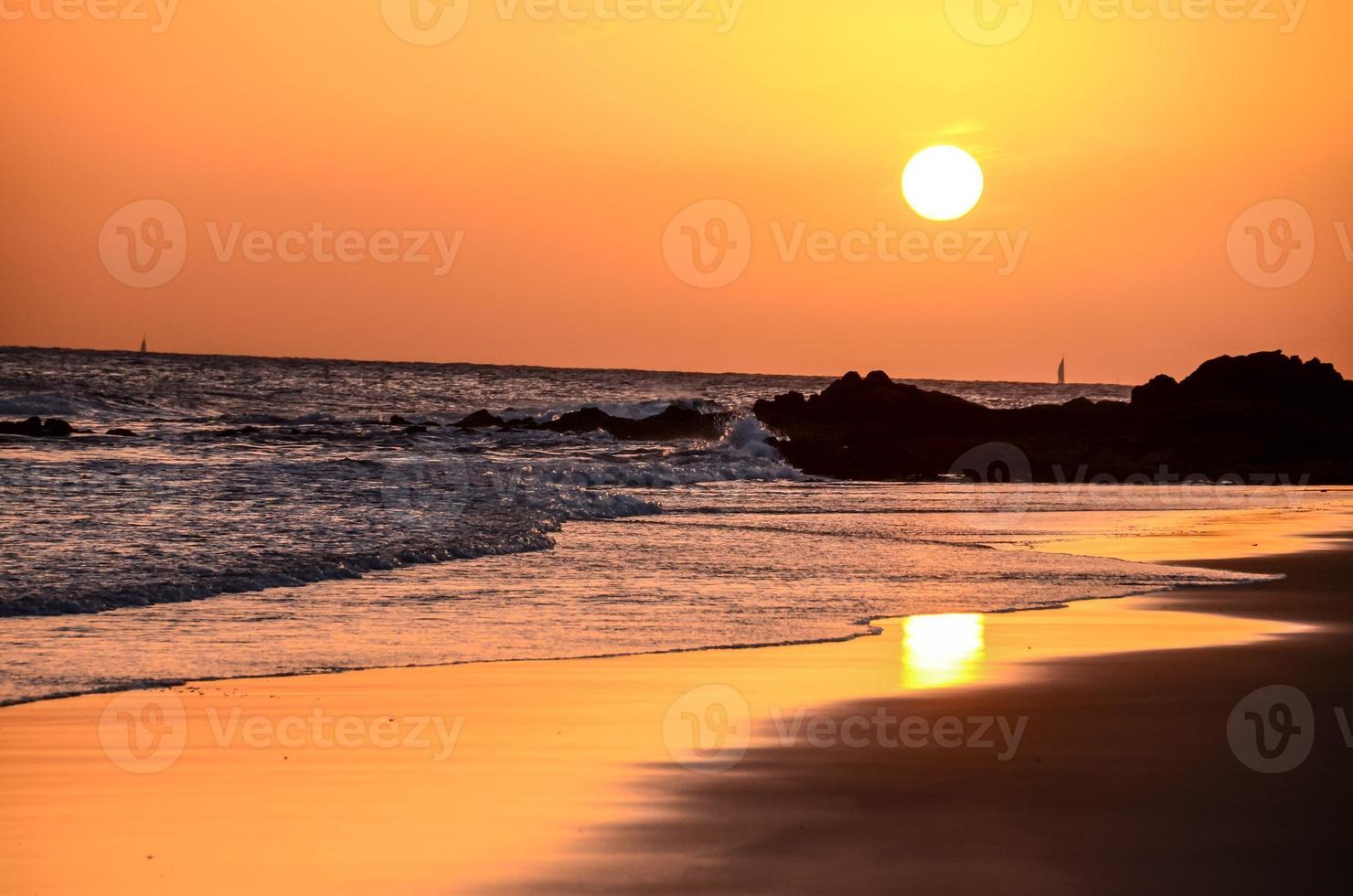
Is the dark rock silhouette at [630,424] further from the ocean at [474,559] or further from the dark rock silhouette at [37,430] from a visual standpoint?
the ocean at [474,559]

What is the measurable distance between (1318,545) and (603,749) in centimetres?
1578

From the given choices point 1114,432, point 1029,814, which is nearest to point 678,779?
point 1029,814

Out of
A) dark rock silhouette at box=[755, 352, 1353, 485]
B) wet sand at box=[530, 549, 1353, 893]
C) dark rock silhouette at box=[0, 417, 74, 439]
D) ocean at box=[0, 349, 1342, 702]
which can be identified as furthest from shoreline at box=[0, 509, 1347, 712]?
dark rock silhouette at box=[0, 417, 74, 439]

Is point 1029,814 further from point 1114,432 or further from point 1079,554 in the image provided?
point 1114,432

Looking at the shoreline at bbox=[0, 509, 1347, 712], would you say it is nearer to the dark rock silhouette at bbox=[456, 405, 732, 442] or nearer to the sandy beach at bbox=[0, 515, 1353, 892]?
the sandy beach at bbox=[0, 515, 1353, 892]

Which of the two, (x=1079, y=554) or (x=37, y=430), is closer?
(x=1079, y=554)

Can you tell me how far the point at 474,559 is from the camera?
1669cm

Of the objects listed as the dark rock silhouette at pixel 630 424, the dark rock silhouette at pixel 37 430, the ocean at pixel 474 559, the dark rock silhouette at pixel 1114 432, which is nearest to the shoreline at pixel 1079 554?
the ocean at pixel 474 559

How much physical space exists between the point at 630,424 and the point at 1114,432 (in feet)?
71.8

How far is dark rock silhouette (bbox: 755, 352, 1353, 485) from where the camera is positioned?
43.0 m

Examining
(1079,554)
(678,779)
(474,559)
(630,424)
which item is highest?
(630,424)

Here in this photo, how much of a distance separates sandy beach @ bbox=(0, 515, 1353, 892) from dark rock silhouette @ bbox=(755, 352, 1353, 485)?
32566mm

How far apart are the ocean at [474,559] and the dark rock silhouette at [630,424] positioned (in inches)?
841

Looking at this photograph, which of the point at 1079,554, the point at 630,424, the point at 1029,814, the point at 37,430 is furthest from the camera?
the point at 630,424
